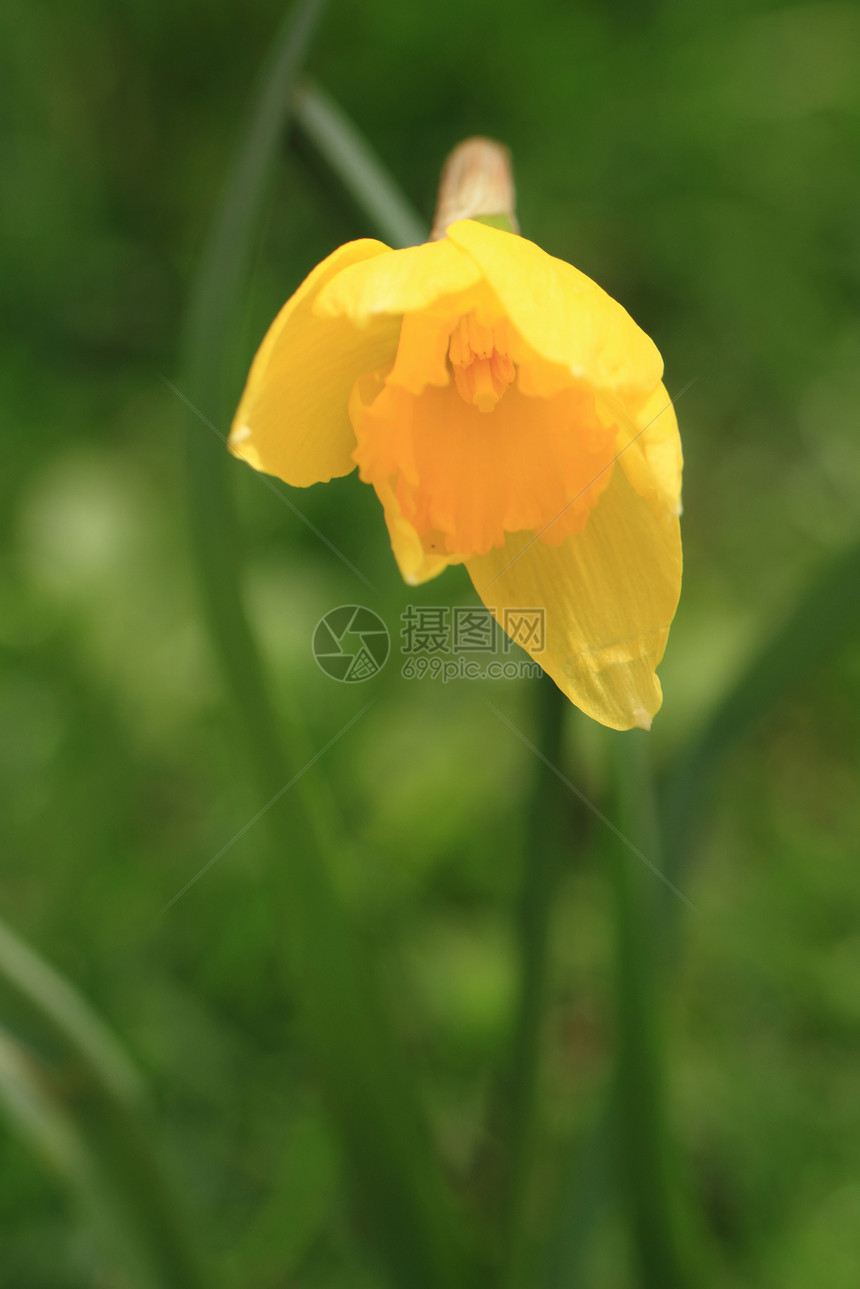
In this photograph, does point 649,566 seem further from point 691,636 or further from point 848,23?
point 848,23

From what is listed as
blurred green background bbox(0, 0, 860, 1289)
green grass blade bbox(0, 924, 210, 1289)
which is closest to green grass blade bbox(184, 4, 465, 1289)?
blurred green background bbox(0, 0, 860, 1289)

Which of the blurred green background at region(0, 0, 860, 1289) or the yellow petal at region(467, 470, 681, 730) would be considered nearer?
the yellow petal at region(467, 470, 681, 730)

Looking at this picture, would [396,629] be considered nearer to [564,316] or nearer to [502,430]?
[502,430]

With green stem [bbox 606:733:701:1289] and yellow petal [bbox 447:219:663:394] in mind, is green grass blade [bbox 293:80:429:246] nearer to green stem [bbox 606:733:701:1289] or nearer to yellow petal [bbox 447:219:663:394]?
yellow petal [bbox 447:219:663:394]

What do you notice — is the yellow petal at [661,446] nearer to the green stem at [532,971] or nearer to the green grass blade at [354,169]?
the green stem at [532,971]

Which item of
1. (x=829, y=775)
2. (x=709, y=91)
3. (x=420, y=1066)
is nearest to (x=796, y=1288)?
(x=420, y=1066)

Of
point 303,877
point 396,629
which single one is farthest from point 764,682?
point 396,629

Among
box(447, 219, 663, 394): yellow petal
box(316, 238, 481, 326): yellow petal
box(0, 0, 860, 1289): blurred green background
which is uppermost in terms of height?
box(316, 238, 481, 326): yellow petal
